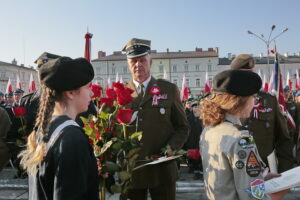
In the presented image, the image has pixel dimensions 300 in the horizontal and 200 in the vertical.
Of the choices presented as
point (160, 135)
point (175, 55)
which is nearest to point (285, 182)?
point (160, 135)

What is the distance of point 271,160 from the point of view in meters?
3.05

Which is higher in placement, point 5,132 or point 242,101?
point 242,101

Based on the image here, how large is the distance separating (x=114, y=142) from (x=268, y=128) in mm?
1759

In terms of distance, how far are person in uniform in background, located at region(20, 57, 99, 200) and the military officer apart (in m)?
1.19

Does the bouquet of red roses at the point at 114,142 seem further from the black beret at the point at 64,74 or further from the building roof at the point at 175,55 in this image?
the building roof at the point at 175,55

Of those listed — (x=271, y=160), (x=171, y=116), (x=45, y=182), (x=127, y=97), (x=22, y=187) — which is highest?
(x=127, y=97)

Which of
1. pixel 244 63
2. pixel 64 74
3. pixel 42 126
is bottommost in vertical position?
pixel 42 126

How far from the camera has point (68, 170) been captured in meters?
1.36

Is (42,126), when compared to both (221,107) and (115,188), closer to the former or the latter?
(115,188)

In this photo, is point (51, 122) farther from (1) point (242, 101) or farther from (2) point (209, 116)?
(1) point (242, 101)

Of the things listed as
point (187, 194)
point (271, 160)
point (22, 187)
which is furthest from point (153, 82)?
point (22, 187)

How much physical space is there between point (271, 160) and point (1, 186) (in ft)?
16.1

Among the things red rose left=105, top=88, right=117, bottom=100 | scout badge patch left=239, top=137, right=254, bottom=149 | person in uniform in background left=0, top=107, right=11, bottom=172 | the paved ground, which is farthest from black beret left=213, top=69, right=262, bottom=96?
the paved ground

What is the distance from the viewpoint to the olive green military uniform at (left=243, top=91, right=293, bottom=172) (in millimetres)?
2865
